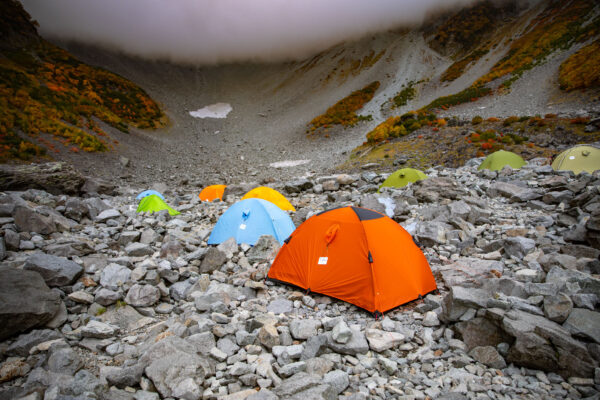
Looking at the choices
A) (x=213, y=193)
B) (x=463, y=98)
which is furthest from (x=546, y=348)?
(x=463, y=98)

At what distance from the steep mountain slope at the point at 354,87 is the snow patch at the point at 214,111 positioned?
2.08m

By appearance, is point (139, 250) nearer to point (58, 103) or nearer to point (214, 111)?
point (58, 103)

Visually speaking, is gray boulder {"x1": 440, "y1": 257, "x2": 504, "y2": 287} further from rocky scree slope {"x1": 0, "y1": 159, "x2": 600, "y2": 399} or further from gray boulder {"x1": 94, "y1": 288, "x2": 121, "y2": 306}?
gray boulder {"x1": 94, "y1": 288, "x2": 121, "y2": 306}

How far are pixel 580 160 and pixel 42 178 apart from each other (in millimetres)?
24096

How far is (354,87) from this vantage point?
6184 cm

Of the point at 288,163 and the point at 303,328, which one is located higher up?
the point at 288,163

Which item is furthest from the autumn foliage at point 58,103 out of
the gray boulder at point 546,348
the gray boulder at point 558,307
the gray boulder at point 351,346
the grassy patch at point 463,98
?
the grassy patch at point 463,98

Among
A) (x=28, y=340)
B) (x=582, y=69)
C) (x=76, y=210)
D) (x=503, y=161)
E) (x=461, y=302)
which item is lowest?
(x=461, y=302)

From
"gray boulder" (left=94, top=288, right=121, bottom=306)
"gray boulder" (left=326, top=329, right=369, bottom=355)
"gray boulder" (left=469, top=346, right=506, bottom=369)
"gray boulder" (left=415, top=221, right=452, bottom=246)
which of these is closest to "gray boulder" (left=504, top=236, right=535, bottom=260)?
"gray boulder" (left=415, top=221, right=452, bottom=246)

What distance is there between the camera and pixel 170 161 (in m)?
Result: 32.4

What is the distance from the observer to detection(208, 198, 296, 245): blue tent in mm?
8250

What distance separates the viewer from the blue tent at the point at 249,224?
27.1 feet

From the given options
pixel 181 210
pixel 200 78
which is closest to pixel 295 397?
pixel 181 210

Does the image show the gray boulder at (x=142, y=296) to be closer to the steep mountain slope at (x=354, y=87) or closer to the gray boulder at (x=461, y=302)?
the gray boulder at (x=461, y=302)
